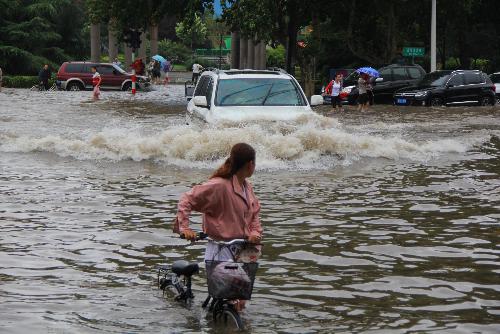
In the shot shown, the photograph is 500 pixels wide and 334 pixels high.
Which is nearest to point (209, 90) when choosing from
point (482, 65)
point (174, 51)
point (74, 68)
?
point (74, 68)

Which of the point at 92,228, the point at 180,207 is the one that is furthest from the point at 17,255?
the point at 180,207

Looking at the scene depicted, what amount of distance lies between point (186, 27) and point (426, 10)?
656 inches

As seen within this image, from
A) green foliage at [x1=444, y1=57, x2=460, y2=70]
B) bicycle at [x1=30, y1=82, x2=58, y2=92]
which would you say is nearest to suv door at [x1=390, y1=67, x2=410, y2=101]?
bicycle at [x1=30, y1=82, x2=58, y2=92]

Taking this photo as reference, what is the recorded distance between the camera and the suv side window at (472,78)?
123ft

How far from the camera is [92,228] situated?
458 inches

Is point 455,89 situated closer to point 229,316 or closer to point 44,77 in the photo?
point 44,77

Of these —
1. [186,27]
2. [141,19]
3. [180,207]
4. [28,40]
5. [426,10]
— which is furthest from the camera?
[28,40]

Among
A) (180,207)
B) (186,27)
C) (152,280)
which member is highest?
(186,27)

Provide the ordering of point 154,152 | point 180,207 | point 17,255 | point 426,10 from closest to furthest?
point 180,207 → point 17,255 → point 154,152 → point 426,10

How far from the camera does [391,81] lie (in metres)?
40.0

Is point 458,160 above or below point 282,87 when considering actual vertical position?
below

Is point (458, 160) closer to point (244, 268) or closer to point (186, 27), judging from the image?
point (244, 268)

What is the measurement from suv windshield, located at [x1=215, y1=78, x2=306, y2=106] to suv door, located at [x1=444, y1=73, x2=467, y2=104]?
18.9 metres

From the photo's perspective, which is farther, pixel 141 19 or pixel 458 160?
pixel 141 19
